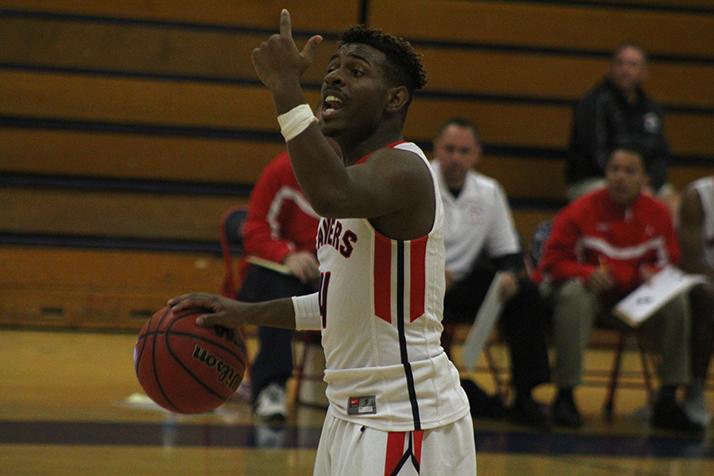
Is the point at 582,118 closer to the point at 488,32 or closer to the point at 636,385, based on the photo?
the point at 488,32

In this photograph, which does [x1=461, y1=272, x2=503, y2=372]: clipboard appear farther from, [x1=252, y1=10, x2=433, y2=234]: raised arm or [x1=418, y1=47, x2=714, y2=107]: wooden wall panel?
[x1=252, y1=10, x2=433, y2=234]: raised arm

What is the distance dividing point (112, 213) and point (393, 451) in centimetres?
624

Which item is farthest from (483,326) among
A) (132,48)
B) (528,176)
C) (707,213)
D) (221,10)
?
(132,48)

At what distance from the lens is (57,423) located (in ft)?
17.6

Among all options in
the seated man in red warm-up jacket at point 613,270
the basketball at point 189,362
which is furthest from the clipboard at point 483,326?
the basketball at point 189,362

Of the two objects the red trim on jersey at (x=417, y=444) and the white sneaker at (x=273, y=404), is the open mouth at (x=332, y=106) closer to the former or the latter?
the red trim on jersey at (x=417, y=444)

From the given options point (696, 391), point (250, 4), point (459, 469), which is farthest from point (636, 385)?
point (459, 469)

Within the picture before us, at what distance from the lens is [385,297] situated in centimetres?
266

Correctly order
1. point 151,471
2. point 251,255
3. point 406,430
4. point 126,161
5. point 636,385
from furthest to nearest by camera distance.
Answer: point 126,161, point 636,385, point 251,255, point 151,471, point 406,430

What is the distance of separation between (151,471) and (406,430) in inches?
82.9

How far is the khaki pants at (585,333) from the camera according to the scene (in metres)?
6.29

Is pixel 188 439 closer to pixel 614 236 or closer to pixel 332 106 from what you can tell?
pixel 614 236

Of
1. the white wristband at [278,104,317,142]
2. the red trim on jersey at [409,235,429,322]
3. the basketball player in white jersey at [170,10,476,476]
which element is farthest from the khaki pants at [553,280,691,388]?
the white wristband at [278,104,317,142]

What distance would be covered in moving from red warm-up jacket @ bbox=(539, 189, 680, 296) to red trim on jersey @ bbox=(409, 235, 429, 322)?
3998mm
